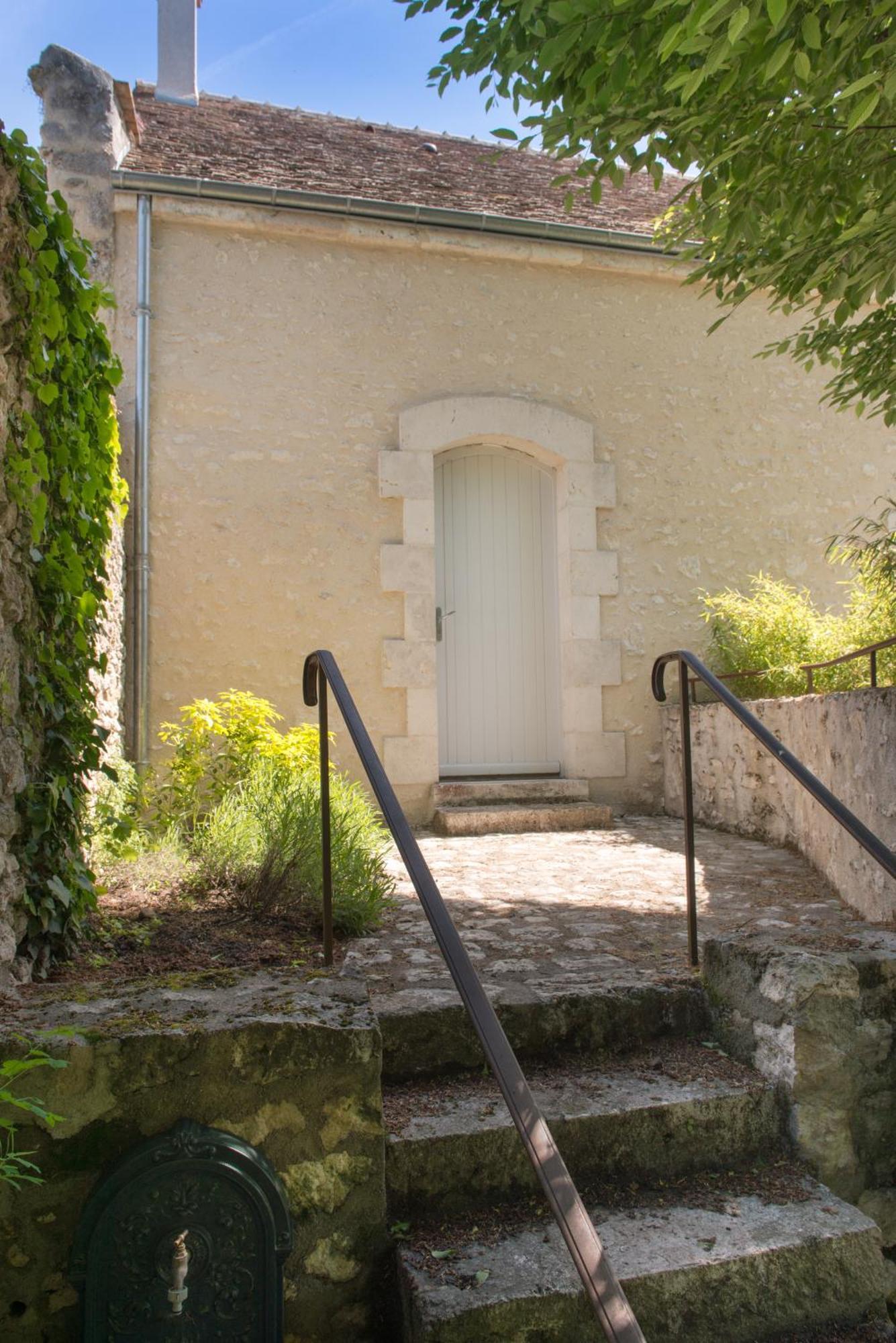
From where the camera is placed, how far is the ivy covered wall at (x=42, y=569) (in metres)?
2.16

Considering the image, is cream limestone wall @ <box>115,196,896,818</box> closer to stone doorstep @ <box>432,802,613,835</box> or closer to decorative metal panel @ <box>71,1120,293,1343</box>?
stone doorstep @ <box>432,802,613,835</box>

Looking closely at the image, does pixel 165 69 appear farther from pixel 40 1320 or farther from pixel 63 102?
pixel 40 1320

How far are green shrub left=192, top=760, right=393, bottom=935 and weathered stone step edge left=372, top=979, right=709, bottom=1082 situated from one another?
0.88 metres

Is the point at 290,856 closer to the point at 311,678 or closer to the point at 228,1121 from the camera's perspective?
the point at 311,678

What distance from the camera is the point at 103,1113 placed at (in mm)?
1717

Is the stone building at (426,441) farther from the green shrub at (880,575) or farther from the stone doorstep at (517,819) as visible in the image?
the green shrub at (880,575)

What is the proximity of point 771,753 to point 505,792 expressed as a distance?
346cm

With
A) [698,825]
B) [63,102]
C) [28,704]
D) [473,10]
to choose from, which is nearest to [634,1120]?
[28,704]

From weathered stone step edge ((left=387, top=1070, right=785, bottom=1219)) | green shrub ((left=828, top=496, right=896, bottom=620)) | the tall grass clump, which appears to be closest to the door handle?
the tall grass clump

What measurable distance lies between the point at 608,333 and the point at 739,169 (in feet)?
11.7

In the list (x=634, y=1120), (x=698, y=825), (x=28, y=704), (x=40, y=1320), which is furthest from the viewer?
(x=698, y=825)

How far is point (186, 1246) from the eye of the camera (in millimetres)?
1726

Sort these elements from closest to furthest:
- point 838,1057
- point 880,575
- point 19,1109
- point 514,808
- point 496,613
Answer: point 19,1109
point 838,1057
point 880,575
point 514,808
point 496,613

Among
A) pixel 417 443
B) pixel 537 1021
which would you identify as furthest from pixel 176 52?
pixel 537 1021
